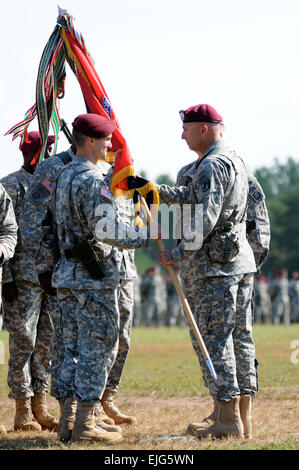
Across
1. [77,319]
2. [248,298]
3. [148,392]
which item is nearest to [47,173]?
[77,319]

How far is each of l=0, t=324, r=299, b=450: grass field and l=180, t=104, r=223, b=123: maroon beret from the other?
102 inches

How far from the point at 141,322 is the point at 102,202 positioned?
1121 inches

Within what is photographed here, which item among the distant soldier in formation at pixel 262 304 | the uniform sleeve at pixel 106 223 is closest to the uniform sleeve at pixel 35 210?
the uniform sleeve at pixel 106 223

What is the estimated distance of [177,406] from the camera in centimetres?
875

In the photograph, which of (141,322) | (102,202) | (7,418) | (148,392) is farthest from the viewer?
(141,322)

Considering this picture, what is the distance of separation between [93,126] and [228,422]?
2.55m

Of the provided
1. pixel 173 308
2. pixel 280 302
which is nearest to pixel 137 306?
pixel 173 308

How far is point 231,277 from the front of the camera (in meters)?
6.68

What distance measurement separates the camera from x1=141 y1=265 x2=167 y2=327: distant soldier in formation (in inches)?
1325

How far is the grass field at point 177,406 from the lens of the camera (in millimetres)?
6305

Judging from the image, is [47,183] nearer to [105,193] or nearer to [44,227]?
[44,227]

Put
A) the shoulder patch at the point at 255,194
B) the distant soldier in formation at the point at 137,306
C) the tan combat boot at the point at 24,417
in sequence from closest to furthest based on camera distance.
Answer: the tan combat boot at the point at 24,417 < the shoulder patch at the point at 255,194 < the distant soldier in formation at the point at 137,306

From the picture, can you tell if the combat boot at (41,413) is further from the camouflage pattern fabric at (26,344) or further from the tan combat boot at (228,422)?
the tan combat boot at (228,422)

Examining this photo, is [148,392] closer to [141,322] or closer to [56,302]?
[56,302]
